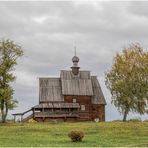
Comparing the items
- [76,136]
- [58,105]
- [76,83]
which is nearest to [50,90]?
[76,83]

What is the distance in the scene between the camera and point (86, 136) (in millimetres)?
48812

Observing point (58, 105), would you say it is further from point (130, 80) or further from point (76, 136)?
point (76, 136)

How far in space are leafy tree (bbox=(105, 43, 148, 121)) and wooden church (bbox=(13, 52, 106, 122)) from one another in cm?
437

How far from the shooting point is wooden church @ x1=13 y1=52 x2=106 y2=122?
79500mm

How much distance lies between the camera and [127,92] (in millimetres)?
79250

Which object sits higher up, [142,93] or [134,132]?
[142,93]

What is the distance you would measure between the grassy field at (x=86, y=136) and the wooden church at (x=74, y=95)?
77.1ft

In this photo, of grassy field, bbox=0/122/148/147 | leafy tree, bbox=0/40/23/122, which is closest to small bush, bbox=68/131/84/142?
grassy field, bbox=0/122/148/147

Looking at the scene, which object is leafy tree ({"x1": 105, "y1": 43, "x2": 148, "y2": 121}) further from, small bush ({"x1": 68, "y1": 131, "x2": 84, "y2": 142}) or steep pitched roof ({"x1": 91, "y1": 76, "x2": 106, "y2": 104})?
small bush ({"x1": 68, "y1": 131, "x2": 84, "y2": 142})

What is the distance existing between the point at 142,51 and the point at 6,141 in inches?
1640

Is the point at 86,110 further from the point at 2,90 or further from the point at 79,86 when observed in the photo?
the point at 2,90

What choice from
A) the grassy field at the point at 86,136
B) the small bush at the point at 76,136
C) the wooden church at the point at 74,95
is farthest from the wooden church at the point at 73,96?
the small bush at the point at 76,136

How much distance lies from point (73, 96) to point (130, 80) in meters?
10.2

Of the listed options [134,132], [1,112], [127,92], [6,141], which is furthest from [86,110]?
[6,141]
